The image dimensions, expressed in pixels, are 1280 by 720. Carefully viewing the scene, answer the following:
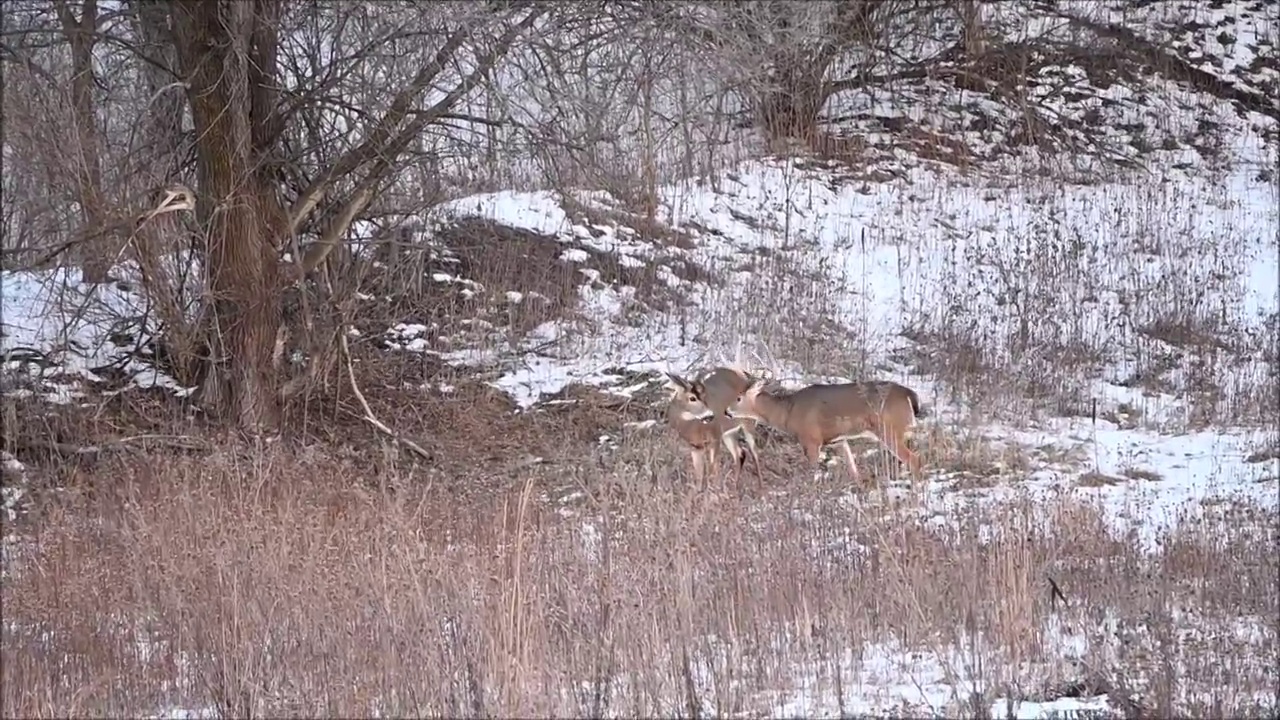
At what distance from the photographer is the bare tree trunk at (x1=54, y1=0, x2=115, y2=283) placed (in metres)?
10.2

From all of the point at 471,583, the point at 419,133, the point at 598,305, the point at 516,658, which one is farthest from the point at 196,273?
the point at 516,658

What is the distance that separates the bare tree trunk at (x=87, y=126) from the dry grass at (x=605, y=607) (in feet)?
8.81

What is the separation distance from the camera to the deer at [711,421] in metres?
10.1

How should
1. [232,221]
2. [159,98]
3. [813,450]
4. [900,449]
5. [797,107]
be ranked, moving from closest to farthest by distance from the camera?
1. [900,449]
2. [813,450]
3. [232,221]
4. [159,98]
5. [797,107]

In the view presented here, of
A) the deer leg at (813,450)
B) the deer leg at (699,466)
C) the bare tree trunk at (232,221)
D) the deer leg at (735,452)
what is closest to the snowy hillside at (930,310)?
the deer leg at (813,450)

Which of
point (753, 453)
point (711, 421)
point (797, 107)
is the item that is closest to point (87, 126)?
point (711, 421)

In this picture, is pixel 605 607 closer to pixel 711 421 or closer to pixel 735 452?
pixel 735 452

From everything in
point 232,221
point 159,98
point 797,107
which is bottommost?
point 232,221

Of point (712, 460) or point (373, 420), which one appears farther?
point (373, 420)

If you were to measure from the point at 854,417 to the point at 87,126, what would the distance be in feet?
17.7

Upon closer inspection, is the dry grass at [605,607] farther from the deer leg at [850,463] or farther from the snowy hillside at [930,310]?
the deer leg at [850,463]

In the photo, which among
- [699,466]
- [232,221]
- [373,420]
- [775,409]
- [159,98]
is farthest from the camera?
[373,420]

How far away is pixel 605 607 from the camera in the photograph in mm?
6270

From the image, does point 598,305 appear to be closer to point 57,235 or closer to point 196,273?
point 196,273
